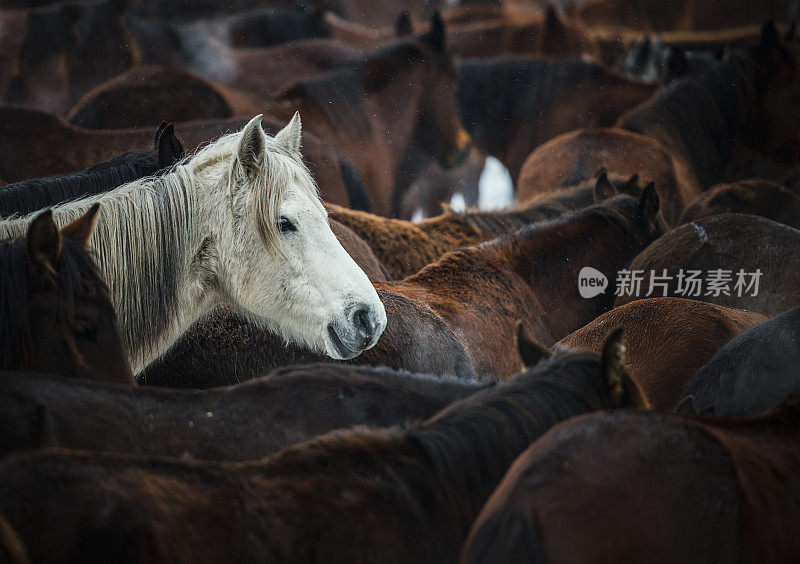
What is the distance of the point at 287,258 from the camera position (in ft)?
8.59

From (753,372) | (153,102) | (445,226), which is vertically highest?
(153,102)

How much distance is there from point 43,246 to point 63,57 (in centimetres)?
645

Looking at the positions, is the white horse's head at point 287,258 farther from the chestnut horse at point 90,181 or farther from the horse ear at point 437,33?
the horse ear at point 437,33

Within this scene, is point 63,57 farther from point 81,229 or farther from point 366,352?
point 81,229

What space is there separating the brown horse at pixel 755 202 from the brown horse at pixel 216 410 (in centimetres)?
327

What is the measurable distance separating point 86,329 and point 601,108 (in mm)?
6799

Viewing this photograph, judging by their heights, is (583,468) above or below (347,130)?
above

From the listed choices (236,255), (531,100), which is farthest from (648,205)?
(531,100)

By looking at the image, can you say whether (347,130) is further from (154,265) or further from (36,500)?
(36,500)

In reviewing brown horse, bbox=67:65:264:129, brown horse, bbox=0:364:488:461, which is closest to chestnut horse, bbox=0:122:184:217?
brown horse, bbox=0:364:488:461

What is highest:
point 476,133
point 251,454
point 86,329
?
point 86,329

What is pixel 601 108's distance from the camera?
804 centimetres

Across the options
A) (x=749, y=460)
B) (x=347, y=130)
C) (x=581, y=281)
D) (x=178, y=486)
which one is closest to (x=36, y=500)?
(x=178, y=486)

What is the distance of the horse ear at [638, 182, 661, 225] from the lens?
4.18 m
